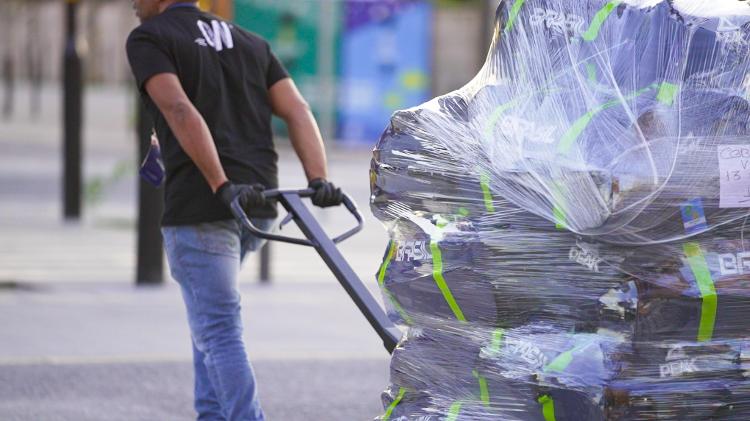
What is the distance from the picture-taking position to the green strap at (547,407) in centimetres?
359

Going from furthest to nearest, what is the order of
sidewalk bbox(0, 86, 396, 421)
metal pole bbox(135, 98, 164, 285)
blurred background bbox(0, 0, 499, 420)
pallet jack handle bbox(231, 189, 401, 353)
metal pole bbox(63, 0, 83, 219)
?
metal pole bbox(63, 0, 83, 219) < metal pole bbox(135, 98, 164, 285) < blurred background bbox(0, 0, 499, 420) < sidewalk bbox(0, 86, 396, 421) < pallet jack handle bbox(231, 189, 401, 353)

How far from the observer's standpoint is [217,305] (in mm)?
4934

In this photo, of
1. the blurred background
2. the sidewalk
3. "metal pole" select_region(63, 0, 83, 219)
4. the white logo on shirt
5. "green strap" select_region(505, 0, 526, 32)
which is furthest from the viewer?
"metal pole" select_region(63, 0, 83, 219)

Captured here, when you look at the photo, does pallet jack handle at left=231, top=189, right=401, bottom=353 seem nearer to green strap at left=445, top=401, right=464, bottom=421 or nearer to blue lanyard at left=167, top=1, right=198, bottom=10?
green strap at left=445, top=401, right=464, bottom=421

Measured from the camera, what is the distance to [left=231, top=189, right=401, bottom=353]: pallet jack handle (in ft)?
14.6

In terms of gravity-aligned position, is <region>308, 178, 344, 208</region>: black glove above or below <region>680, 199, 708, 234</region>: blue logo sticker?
below

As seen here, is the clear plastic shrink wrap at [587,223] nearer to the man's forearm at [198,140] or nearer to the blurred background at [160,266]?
the man's forearm at [198,140]

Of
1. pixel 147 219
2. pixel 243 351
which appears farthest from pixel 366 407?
pixel 147 219

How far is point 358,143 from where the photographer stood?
28234 mm

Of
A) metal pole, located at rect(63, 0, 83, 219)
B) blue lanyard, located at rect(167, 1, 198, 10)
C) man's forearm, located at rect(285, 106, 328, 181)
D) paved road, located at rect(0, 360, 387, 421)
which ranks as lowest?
paved road, located at rect(0, 360, 387, 421)

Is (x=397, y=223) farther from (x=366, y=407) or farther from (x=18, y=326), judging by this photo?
(x=18, y=326)

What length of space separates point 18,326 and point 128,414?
2.48m

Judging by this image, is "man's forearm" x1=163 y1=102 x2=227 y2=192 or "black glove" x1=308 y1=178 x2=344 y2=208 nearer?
"man's forearm" x1=163 y1=102 x2=227 y2=192

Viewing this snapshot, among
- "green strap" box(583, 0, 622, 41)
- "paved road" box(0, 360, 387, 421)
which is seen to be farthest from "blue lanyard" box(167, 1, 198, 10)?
"paved road" box(0, 360, 387, 421)
